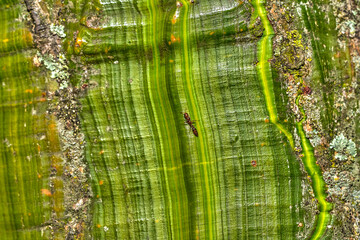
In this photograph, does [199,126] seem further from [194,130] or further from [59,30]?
[59,30]

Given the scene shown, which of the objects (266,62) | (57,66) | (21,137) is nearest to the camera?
(266,62)

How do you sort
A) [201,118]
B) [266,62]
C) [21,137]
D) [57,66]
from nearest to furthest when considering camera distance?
[266,62]
[201,118]
[57,66]
[21,137]

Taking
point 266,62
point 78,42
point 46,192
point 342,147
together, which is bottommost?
point 46,192

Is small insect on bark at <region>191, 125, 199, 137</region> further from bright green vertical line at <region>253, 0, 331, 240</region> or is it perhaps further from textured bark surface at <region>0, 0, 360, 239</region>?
bright green vertical line at <region>253, 0, 331, 240</region>

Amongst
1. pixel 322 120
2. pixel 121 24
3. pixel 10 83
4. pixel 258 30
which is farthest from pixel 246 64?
pixel 10 83

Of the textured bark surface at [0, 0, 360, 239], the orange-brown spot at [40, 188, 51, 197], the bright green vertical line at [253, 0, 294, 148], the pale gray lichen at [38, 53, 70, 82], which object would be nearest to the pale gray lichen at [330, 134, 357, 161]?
the textured bark surface at [0, 0, 360, 239]

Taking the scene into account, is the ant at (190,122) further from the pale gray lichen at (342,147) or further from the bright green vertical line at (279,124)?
the pale gray lichen at (342,147)

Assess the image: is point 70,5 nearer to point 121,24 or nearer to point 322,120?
point 121,24

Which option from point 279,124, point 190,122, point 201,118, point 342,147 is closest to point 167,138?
point 190,122
